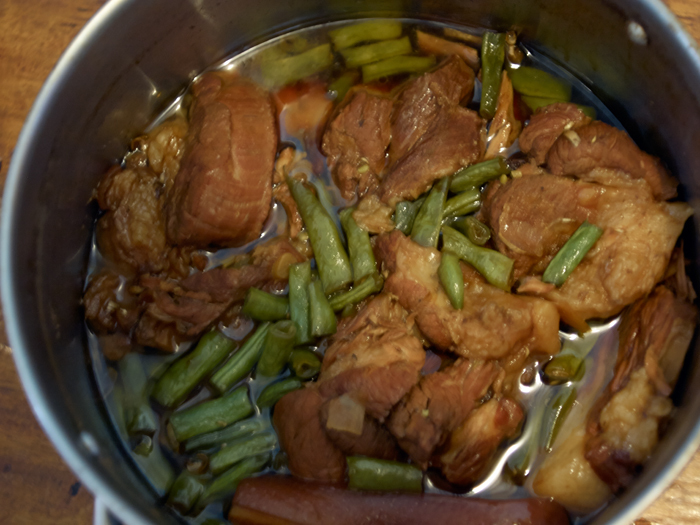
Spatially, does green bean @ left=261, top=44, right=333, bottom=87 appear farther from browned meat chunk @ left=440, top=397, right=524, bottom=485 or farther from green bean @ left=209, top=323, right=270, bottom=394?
browned meat chunk @ left=440, top=397, right=524, bottom=485

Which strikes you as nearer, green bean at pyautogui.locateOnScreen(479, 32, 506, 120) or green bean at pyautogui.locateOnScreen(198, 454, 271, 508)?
green bean at pyautogui.locateOnScreen(198, 454, 271, 508)

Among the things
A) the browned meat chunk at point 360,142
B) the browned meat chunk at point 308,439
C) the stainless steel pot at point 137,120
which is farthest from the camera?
the browned meat chunk at point 360,142

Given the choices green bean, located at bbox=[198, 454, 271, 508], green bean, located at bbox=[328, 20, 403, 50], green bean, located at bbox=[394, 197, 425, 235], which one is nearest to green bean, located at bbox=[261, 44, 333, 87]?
green bean, located at bbox=[328, 20, 403, 50]

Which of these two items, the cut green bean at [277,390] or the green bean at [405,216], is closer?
the cut green bean at [277,390]

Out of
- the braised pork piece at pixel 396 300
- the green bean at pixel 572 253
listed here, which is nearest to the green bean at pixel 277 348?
the braised pork piece at pixel 396 300

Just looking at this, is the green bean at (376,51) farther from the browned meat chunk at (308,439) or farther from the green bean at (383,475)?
the green bean at (383,475)

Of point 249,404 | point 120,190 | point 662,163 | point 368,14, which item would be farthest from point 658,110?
point 120,190

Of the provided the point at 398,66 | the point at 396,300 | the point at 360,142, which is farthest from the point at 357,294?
the point at 398,66

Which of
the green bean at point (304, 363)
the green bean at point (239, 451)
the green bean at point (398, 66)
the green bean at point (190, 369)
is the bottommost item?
the green bean at point (239, 451)
